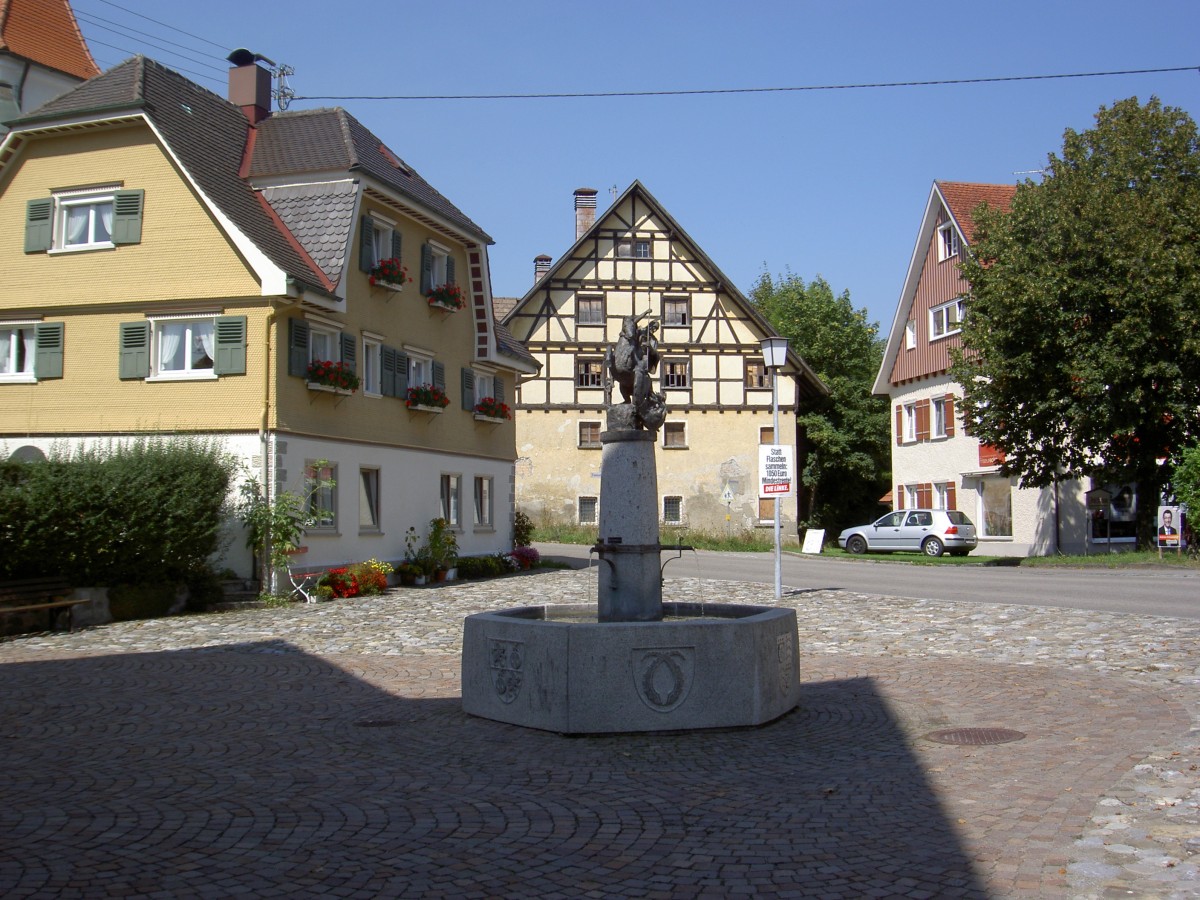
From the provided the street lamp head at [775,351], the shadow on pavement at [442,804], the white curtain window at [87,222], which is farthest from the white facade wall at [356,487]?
the shadow on pavement at [442,804]

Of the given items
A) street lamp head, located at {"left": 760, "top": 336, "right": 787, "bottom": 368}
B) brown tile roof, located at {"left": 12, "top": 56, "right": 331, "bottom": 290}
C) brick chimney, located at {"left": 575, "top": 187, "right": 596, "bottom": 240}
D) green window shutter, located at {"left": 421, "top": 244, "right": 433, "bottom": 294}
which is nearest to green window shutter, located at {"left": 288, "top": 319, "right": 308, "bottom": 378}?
brown tile roof, located at {"left": 12, "top": 56, "right": 331, "bottom": 290}

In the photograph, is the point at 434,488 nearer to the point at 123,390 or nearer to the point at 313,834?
the point at 123,390

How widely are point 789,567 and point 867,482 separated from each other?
26263mm

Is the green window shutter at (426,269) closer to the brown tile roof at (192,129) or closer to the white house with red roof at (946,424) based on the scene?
the brown tile roof at (192,129)

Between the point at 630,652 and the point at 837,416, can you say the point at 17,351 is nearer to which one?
the point at 630,652

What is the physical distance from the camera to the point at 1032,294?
2862cm

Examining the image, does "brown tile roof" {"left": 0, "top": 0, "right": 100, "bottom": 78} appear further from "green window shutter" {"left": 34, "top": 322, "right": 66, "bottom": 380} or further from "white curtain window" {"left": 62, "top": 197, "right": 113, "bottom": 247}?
"green window shutter" {"left": 34, "top": 322, "right": 66, "bottom": 380}

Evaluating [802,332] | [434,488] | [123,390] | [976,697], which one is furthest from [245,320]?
[802,332]

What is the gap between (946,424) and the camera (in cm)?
4184

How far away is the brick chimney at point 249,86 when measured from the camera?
27953 mm

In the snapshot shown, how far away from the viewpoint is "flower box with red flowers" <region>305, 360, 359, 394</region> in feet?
73.8

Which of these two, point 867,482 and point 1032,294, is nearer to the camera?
point 1032,294

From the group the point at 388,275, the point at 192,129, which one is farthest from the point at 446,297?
the point at 192,129

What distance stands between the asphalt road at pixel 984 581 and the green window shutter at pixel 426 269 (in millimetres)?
8577
